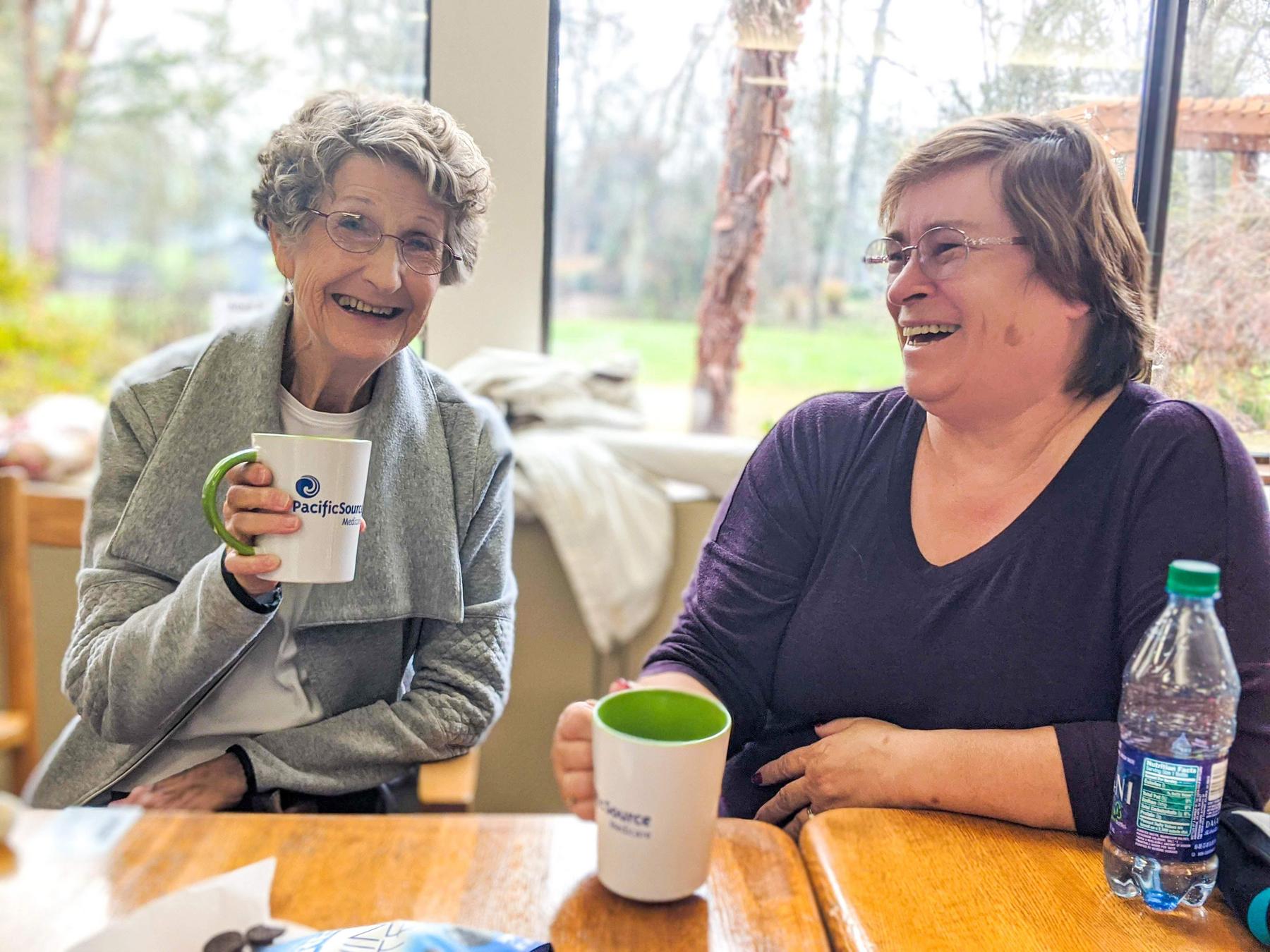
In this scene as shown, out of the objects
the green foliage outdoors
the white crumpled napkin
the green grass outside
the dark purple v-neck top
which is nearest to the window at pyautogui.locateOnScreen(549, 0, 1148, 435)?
the green grass outside

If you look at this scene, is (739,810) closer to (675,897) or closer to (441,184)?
(675,897)

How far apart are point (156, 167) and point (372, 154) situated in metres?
0.67

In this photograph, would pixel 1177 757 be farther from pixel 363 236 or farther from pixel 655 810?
pixel 363 236

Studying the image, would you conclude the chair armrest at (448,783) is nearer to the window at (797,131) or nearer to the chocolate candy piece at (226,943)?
the chocolate candy piece at (226,943)

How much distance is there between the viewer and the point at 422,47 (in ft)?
3.27

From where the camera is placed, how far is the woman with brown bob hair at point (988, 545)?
3.11 ft

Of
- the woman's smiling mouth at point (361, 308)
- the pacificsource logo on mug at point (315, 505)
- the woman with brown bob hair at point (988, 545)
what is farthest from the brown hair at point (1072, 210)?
the pacificsource logo on mug at point (315, 505)

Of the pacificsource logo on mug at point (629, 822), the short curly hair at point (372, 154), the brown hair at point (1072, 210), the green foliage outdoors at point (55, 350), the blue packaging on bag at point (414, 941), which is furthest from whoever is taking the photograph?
the green foliage outdoors at point (55, 350)

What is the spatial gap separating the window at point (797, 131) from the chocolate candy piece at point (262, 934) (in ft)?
2.21

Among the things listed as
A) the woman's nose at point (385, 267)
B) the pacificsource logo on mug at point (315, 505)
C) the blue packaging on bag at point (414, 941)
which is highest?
the woman's nose at point (385, 267)

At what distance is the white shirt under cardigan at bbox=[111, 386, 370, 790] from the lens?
3.08ft

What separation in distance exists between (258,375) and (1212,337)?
102 centimetres

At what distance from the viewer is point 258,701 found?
971 millimetres

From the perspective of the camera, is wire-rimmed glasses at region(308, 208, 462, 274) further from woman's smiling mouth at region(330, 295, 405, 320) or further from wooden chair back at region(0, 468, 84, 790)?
wooden chair back at region(0, 468, 84, 790)
